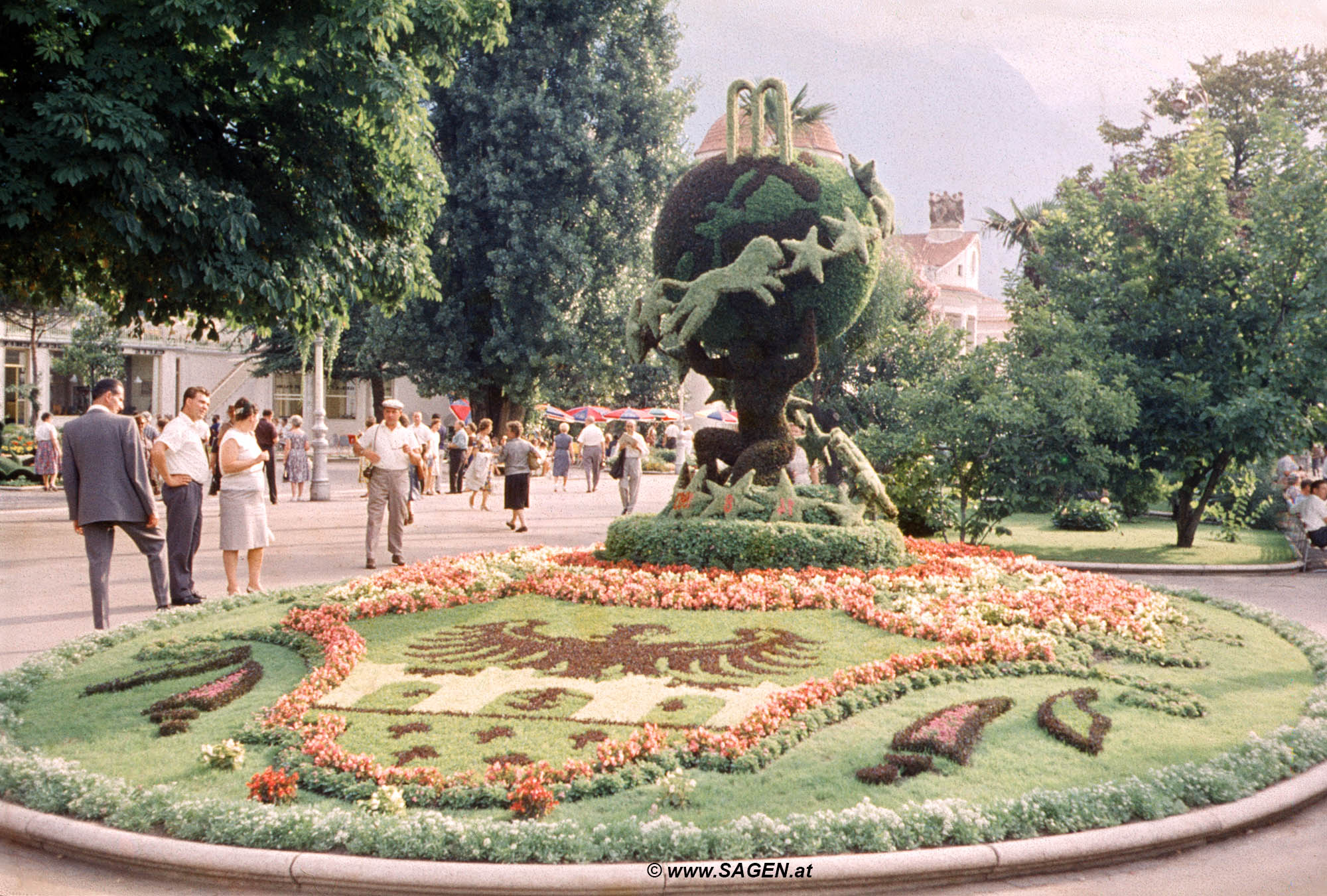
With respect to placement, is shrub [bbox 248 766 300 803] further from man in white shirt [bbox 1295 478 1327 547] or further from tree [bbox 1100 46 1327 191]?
tree [bbox 1100 46 1327 191]

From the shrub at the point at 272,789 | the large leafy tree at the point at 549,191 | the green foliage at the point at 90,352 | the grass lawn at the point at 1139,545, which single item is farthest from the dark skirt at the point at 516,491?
the green foliage at the point at 90,352

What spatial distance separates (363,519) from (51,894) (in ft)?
51.0

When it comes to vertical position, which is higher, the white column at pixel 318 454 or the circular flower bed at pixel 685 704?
the white column at pixel 318 454

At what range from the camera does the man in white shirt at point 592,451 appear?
1077 inches

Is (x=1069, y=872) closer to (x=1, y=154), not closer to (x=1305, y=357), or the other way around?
(x=1, y=154)

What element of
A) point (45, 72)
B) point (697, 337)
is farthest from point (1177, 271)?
point (45, 72)

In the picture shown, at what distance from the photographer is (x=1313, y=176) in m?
15.9

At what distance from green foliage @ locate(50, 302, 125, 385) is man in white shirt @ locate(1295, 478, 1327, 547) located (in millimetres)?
40022

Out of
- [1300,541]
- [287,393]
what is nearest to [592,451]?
[1300,541]

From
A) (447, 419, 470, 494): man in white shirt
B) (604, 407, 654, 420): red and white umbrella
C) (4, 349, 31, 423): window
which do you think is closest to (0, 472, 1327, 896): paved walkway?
(447, 419, 470, 494): man in white shirt

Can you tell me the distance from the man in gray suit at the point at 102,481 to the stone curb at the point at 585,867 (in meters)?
4.58

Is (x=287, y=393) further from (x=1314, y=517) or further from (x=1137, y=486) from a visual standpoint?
(x=1314, y=517)

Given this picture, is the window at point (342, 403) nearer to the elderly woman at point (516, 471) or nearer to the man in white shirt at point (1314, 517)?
the elderly woman at point (516, 471)

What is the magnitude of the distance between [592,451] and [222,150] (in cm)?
1547
